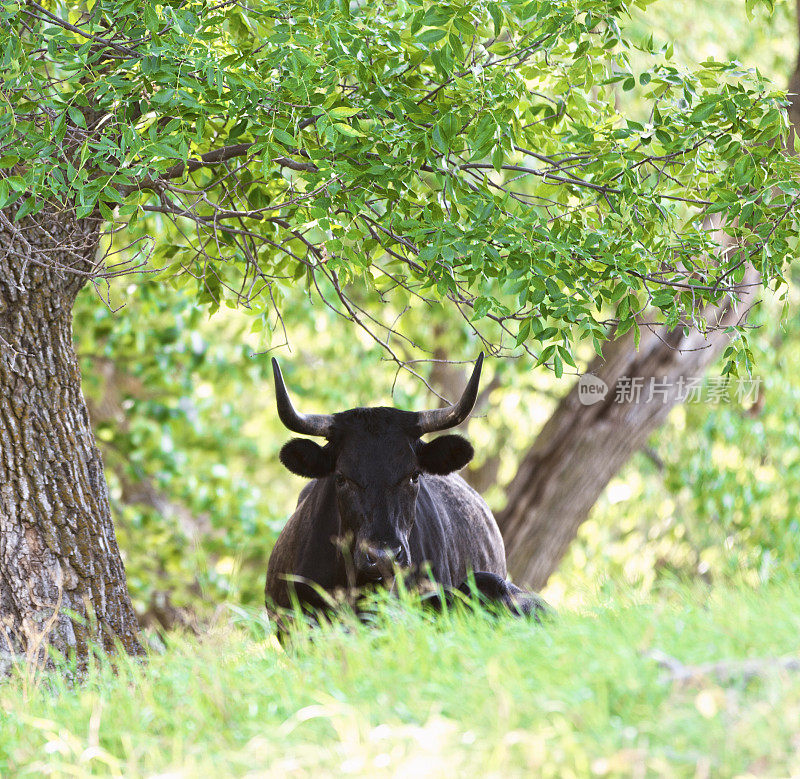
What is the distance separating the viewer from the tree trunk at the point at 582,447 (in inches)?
382

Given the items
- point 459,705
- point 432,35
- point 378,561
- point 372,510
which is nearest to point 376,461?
point 372,510

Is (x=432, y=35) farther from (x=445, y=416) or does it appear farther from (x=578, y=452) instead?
(x=578, y=452)

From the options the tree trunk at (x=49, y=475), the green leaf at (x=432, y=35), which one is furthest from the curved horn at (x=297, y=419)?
the green leaf at (x=432, y=35)

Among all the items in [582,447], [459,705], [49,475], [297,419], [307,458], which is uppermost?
[297,419]

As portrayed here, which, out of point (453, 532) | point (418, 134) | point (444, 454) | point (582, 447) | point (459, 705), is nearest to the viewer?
point (459, 705)

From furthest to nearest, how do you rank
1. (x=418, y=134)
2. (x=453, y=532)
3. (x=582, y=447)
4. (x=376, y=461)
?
(x=582, y=447), (x=453, y=532), (x=376, y=461), (x=418, y=134)

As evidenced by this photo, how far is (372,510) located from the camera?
566 cm

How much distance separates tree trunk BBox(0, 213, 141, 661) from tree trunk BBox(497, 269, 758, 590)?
203 inches

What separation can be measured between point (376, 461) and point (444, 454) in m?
0.61

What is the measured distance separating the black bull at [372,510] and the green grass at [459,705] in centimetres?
105

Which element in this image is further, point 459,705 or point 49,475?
point 49,475

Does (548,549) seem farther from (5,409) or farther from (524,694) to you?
(524,694)

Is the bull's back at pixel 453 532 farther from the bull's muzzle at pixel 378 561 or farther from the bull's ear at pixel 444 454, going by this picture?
the bull's muzzle at pixel 378 561

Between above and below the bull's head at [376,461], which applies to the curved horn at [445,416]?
above
